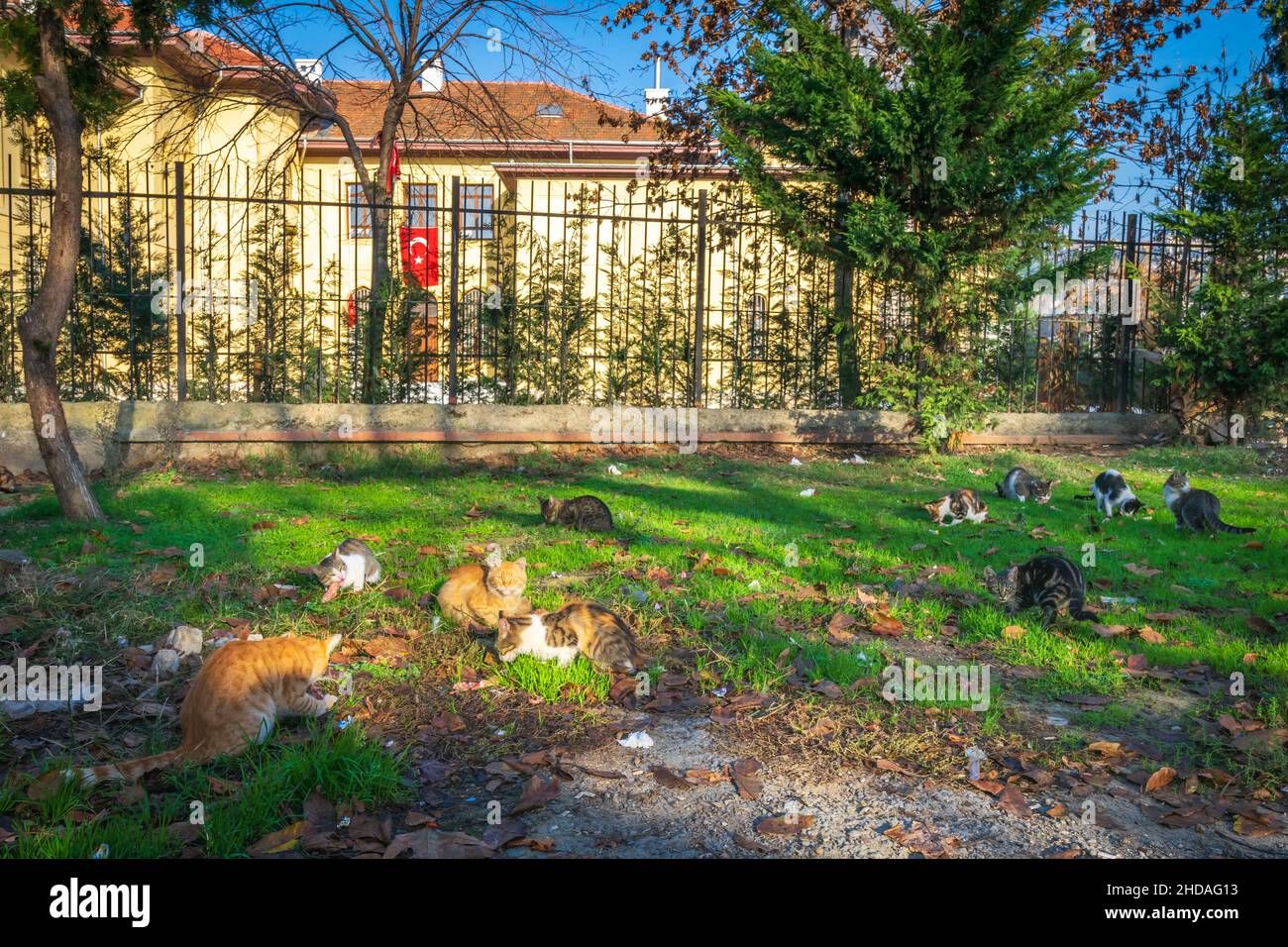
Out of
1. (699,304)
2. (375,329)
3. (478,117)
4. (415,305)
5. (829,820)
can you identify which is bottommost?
(829,820)

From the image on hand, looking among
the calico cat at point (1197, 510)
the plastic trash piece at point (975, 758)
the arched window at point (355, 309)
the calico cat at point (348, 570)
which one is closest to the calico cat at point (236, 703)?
the calico cat at point (348, 570)

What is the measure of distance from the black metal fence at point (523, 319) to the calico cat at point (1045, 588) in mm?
7410

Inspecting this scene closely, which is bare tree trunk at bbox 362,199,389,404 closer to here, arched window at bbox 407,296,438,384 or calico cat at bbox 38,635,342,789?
arched window at bbox 407,296,438,384

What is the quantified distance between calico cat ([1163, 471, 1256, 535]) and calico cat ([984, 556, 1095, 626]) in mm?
3360

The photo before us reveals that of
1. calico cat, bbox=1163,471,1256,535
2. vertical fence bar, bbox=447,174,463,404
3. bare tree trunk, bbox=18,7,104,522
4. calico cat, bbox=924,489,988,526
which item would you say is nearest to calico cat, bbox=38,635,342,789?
bare tree trunk, bbox=18,7,104,522

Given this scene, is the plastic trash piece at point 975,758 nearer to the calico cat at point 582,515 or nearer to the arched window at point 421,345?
the calico cat at point 582,515

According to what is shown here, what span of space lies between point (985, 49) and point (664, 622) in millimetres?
9235

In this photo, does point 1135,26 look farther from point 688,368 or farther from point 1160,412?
point 688,368

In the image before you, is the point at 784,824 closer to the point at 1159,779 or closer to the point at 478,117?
the point at 1159,779

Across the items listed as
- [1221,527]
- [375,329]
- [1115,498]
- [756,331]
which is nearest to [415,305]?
[375,329]

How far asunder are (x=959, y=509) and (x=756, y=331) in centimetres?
603

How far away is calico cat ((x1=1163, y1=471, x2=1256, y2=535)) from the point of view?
8422 mm

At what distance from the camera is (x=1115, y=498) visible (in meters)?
9.15

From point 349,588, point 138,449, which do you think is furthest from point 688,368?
point 349,588
